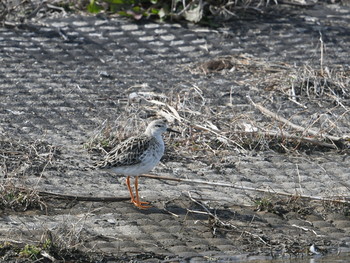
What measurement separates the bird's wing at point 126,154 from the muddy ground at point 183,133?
39 cm

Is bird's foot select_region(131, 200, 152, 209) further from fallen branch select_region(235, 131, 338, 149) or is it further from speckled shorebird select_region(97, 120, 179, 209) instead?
fallen branch select_region(235, 131, 338, 149)

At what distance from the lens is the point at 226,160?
9625 millimetres

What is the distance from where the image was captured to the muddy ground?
7711 mm

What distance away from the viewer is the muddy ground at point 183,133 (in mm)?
7711

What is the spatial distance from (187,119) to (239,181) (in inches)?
61.1

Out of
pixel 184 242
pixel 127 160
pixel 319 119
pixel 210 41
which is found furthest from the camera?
pixel 210 41

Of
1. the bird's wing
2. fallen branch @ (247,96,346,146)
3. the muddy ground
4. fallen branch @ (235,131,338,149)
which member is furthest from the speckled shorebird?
fallen branch @ (247,96,346,146)

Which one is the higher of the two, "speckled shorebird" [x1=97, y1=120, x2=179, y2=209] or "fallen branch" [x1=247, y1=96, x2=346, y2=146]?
"speckled shorebird" [x1=97, y1=120, x2=179, y2=209]

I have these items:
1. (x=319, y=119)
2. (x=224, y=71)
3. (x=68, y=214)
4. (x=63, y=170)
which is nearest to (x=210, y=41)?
(x=224, y=71)

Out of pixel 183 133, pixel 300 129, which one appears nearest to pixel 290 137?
pixel 300 129

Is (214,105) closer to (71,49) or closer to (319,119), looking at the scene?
(319,119)

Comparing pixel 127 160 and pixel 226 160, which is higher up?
pixel 127 160

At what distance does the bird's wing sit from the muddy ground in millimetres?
391

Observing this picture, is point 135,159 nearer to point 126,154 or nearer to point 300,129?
point 126,154
